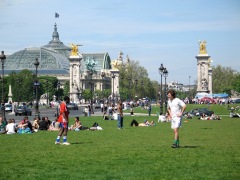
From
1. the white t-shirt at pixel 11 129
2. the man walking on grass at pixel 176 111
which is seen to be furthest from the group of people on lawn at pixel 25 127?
the man walking on grass at pixel 176 111

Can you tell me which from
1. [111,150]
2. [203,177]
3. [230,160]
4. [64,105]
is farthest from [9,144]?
[203,177]

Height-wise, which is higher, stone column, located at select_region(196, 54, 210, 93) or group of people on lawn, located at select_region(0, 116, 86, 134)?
stone column, located at select_region(196, 54, 210, 93)

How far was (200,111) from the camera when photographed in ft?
207

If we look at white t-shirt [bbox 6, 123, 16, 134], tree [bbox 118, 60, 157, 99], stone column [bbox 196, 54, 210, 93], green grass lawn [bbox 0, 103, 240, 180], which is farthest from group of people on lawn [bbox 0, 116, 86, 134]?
tree [bbox 118, 60, 157, 99]

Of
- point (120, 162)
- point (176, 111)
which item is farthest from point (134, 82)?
point (120, 162)

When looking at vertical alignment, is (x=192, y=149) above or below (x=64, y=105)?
below

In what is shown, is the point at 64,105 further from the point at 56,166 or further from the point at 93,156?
the point at 56,166

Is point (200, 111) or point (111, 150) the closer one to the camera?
point (111, 150)

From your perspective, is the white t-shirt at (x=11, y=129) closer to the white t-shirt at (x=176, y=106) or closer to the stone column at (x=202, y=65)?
the white t-shirt at (x=176, y=106)

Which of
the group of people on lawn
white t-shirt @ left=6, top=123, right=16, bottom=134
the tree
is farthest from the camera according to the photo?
the tree

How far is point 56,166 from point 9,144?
7976 millimetres

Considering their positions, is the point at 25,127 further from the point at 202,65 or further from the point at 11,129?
the point at 202,65

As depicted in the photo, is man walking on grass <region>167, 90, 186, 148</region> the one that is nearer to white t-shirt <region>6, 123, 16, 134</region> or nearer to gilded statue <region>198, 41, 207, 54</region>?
white t-shirt <region>6, 123, 16, 134</region>

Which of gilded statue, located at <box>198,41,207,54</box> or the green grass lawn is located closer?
the green grass lawn
